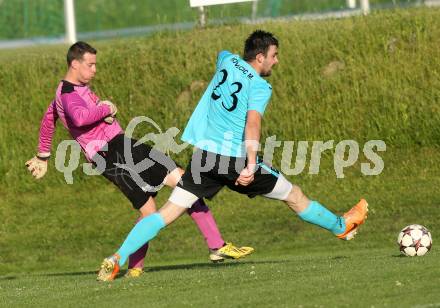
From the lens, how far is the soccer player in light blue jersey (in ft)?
37.4

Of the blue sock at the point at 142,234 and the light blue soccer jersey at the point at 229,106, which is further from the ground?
the light blue soccer jersey at the point at 229,106

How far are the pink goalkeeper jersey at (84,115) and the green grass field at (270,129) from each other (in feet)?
5.63

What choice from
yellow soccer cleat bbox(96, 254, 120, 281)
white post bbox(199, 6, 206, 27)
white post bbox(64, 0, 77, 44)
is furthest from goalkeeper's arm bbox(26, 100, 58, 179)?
white post bbox(64, 0, 77, 44)

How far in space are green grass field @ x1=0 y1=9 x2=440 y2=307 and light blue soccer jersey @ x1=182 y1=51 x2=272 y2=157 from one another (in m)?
2.91

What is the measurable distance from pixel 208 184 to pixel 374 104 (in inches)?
337

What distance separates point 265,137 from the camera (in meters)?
20.0

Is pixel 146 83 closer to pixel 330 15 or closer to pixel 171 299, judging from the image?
pixel 330 15

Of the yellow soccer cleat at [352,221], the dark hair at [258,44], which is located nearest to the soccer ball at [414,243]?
the yellow soccer cleat at [352,221]

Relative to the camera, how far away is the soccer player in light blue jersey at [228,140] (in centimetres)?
1140

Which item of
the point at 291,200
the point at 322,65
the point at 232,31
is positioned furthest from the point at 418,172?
the point at 291,200

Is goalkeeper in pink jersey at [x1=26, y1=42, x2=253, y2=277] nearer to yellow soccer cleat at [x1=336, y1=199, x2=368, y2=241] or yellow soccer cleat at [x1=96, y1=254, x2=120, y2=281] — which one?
yellow soccer cleat at [x1=96, y1=254, x2=120, y2=281]

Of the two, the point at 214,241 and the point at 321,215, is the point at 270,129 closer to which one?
the point at 214,241

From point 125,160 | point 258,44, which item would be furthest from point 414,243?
point 125,160

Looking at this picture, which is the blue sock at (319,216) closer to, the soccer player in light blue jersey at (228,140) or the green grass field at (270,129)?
the soccer player in light blue jersey at (228,140)
